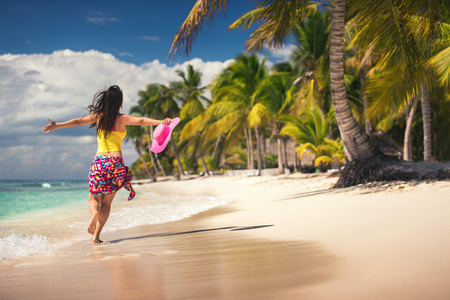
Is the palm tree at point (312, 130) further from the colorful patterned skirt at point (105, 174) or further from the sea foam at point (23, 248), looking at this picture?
the sea foam at point (23, 248)

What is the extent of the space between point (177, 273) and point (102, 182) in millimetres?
1888

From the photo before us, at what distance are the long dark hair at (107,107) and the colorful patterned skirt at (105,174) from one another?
0.87 feet

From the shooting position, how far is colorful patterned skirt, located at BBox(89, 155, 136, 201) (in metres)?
3.79

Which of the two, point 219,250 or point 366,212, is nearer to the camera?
point 219,250

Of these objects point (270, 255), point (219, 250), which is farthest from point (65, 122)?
point (270, 255)

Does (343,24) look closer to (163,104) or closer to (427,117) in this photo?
(427,117)

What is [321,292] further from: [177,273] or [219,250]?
[219,250]

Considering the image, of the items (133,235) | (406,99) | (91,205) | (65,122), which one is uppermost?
(406,99)

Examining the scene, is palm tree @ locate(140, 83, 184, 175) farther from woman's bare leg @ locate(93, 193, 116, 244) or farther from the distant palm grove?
woman's bare leg @ locate(93, 193, 116, 244)

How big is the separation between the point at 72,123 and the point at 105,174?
2.00ft

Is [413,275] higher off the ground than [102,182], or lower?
lower

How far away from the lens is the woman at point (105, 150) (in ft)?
12.5

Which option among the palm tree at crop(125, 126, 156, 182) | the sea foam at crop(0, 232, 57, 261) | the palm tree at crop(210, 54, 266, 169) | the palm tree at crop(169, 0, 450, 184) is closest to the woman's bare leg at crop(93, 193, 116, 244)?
the sea foam at crop(0, 232, 57, 261)

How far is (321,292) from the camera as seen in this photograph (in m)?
1.67
